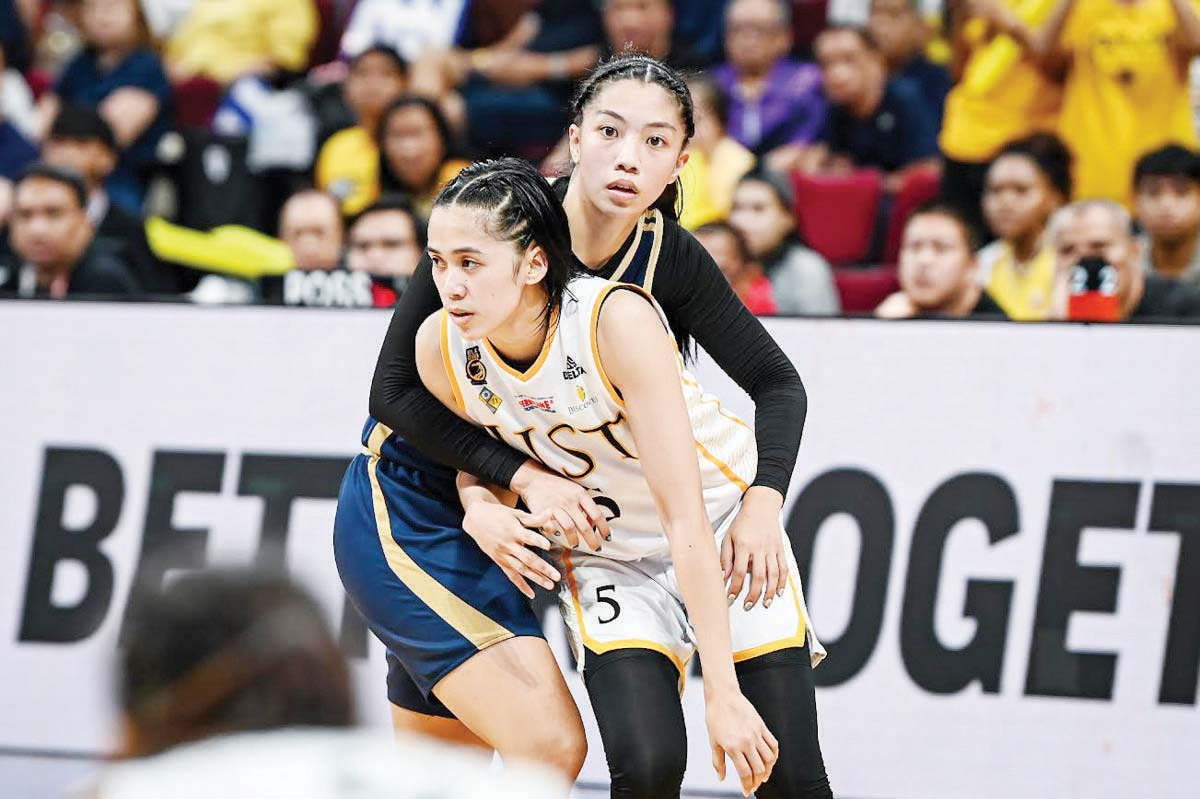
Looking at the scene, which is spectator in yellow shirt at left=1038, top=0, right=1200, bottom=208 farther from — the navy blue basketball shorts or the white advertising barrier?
the navy blue basketball shorts

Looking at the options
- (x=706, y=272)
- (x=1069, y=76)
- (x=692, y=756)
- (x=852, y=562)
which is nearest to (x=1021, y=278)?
(x=1069, y=76)

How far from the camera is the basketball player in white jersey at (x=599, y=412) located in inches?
123

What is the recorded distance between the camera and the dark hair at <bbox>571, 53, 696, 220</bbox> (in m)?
3.29

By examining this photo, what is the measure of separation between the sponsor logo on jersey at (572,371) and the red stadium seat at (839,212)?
399 cm

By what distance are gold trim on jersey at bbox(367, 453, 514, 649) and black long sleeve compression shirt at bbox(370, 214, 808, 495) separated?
0.65 ft

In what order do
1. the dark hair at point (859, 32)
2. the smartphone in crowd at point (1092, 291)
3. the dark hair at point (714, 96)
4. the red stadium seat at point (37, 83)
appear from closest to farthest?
the smartphone in crowd at point (1092, 291)
the dark hair at point (714, 96)
the dark hair at point (859, 32)
the red stadium seat at point (37, 83)

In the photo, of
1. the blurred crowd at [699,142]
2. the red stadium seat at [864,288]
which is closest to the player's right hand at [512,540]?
the blurred crowd at [699,142]

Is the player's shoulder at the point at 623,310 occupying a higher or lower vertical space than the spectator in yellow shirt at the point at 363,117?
lower

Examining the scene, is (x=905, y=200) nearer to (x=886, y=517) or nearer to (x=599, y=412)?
(x=886, y=517)

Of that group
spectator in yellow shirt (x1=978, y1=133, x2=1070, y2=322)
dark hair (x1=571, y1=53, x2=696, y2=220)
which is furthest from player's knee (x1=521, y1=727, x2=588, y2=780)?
spectator in yellow shirt (x1=978, y1=133, x2=1070, y2=322)

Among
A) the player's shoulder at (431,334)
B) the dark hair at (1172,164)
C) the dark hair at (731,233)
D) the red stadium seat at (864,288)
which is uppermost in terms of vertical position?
the dark hair at (1172,164)

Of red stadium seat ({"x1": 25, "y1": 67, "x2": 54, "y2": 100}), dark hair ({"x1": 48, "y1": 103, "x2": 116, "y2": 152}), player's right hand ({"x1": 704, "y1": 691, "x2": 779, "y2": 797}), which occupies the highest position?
red stadium seat ({"x1": 25, "y1": 67, "x2": 54, "y2": 100})

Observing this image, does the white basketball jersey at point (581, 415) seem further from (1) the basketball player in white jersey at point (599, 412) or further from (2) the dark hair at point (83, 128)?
(2) the dark hair at point (83, 128)

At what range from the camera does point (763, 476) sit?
3.34 meters
